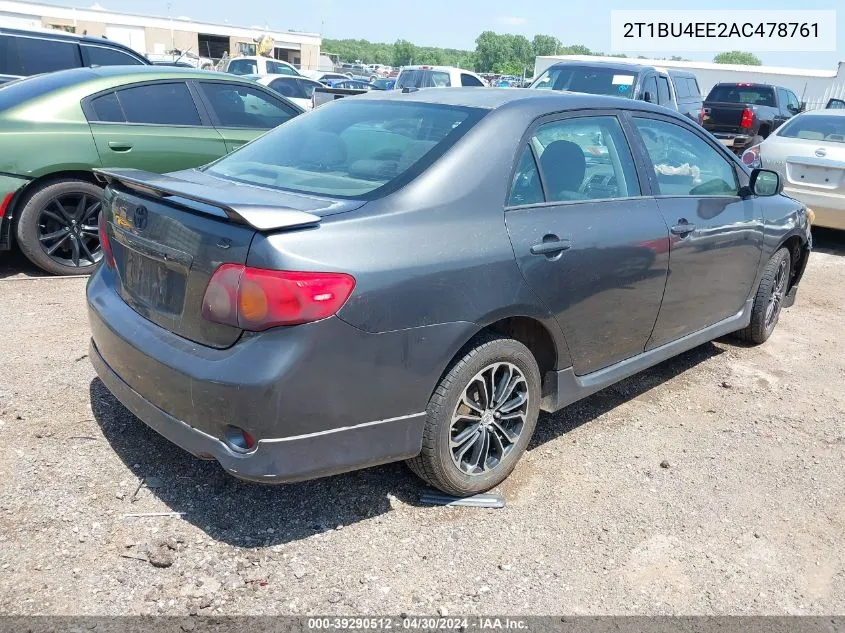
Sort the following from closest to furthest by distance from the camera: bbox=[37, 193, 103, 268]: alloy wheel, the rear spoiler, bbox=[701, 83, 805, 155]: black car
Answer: the rear spoiler < bbox=[37, 193, 103, 268]: alloy wheel < bbox=[701, 83, 805, 155]: black car

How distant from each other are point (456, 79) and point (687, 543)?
44.9ft

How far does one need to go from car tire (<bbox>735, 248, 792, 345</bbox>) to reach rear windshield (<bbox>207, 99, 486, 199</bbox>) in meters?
2.82

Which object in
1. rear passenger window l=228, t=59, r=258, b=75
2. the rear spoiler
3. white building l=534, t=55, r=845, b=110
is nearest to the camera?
the rear spoiler

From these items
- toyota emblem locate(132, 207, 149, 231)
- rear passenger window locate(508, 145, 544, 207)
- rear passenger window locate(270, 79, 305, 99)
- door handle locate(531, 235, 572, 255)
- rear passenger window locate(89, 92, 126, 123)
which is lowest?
rear passenger window locate(270, 79, 305, 99)

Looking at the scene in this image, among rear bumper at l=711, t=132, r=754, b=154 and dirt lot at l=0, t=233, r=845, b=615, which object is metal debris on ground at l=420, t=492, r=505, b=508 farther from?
rear bumper at l=711, t=132, r=754, b=154

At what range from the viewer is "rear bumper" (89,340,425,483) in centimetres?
253

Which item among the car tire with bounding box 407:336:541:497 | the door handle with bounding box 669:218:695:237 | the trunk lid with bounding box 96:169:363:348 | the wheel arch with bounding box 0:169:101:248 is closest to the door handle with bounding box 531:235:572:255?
the car tire with bounding box 407:336:541:497

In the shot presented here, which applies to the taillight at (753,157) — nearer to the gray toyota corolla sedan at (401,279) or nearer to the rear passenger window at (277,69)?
the gray toyota corolla sedan at (401,279)

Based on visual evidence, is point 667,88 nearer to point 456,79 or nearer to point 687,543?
point 456,79

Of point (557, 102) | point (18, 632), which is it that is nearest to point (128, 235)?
point (18, 632)

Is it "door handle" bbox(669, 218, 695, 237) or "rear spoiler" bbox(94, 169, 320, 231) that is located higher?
"rear spoiler" bbox(94, 169, 320, 231)

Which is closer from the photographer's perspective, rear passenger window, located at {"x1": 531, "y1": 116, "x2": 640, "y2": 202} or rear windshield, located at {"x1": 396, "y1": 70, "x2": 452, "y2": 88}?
rear passenger window, located at {"x1": 531, "y1": 116, "x2": 640, "y2": 202}

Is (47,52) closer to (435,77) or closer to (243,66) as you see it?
(435,77)

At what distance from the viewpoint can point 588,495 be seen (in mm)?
3293
